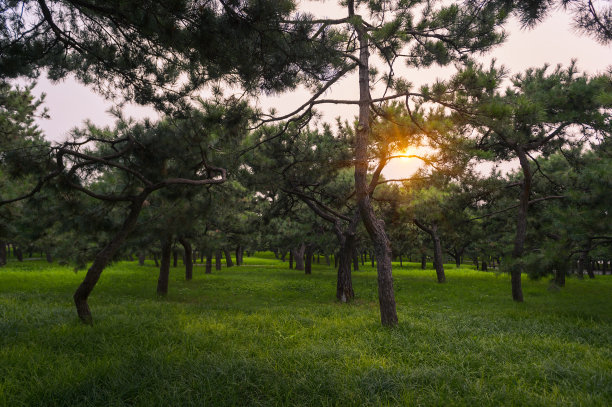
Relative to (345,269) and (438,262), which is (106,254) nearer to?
(345,269)

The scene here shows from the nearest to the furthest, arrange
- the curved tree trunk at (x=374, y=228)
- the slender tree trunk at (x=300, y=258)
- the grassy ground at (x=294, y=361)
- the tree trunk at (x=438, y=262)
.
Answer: the grassy ground at (x=294, y=361) → the curved tree trunk at (x=374, y=228) → the tree trunk at (x=438, y=262) → the slender tree trunk at (x=300, y=258)

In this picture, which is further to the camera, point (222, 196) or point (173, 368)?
point (222, 196)

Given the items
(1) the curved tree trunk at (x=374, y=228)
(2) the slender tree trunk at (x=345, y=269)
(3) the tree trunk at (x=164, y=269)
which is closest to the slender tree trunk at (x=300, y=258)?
(3) the tree trunk at (x=164, y=269)

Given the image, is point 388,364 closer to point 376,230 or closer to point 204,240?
point 376,230

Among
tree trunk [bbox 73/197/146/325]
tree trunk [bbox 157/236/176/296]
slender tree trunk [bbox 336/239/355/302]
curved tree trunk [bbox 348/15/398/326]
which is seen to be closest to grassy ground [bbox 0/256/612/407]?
curved tree trunk [bbox 348/15/398/326]

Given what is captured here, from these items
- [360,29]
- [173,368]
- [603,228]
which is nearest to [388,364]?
[173,368]

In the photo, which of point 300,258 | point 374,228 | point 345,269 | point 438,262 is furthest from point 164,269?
point 300,258

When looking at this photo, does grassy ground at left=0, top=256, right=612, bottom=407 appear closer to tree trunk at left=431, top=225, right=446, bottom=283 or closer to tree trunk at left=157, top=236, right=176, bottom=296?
tree trunk at left=157, top=236, right=176, bottom=296

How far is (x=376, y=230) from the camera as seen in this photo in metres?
7.46

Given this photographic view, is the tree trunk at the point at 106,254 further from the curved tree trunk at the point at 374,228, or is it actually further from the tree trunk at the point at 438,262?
the tree trunk at the point at 438,262

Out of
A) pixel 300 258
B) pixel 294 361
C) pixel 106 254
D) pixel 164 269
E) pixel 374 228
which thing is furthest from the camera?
pixel 300 258

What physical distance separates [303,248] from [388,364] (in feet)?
102

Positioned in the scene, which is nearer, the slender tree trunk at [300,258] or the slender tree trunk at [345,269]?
the slender tree trunk at [345,269]

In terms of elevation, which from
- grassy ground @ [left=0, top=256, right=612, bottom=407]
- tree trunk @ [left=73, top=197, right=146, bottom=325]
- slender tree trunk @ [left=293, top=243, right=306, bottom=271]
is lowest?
slender tree trunk @ [left=293, top=243, right=306, bottom=271]
